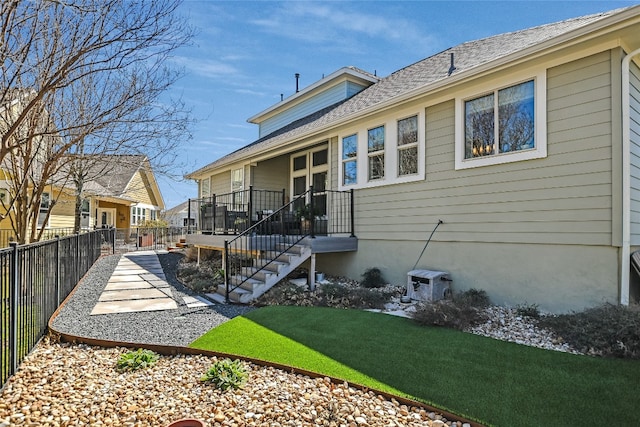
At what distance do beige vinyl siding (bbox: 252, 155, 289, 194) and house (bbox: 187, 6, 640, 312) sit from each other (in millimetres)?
3984

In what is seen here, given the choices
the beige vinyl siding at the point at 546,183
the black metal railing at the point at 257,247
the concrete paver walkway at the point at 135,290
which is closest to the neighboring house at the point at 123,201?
the concrete paver walkway at the point at 135,290

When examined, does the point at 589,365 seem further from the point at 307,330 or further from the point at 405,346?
the point at 307,330

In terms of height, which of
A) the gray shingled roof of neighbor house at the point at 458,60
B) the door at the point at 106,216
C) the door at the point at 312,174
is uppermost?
the gray shingled roof of neighbor house at the point at 458,60

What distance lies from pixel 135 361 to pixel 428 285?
4615 mm

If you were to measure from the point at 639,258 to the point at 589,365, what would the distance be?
2236 millimetres

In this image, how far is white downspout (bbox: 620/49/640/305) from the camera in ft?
15.6

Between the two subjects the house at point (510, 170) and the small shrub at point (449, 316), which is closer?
the house at point (510, 170)

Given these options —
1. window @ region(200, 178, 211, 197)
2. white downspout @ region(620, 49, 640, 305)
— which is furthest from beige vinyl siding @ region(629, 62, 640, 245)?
window @ region(200, 178, 211, 197)

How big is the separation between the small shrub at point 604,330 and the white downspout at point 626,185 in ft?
1.64

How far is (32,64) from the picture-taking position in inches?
191

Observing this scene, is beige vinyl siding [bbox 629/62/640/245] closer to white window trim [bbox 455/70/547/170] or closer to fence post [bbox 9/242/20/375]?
white window trim [bbox 455/70/547/170]

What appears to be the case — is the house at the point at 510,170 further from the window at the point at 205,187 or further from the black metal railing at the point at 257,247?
the window at the point at 205,187

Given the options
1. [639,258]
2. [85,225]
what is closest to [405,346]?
[639,258]

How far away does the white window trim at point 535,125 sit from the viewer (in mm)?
5477
